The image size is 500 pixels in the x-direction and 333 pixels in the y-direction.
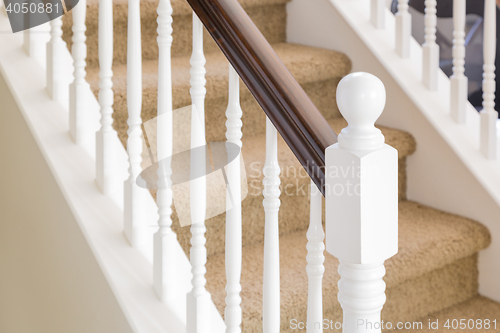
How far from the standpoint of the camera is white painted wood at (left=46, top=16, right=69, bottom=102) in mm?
1369

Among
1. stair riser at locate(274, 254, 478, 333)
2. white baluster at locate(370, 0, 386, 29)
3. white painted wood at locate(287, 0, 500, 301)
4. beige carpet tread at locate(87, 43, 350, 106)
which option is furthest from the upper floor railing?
white baluster at locate(370, 0, 386, 29)

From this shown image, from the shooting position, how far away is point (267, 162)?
0.93 meters

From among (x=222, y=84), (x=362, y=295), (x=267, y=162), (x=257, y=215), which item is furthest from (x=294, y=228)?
(x=362, y=295)

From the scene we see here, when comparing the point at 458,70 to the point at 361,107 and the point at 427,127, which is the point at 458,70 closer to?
the point at 427,127

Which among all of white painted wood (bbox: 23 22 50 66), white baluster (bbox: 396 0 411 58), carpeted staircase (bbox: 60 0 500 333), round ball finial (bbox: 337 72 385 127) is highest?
round ball finial (bbox: 337 72 385 127)

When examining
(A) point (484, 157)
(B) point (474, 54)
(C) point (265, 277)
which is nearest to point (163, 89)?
(C) point (265, 277)

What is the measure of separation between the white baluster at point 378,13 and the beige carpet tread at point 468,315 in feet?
3.23

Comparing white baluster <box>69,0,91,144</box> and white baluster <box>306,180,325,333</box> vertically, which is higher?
white baluster <box>69,0,91,144</box>

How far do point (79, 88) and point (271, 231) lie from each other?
648mm

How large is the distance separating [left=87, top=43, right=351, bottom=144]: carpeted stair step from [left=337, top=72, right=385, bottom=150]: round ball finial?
2.95 ft

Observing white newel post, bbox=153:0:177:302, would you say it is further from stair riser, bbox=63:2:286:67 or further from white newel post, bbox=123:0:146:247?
stair riser, bbox=63:2:286:67

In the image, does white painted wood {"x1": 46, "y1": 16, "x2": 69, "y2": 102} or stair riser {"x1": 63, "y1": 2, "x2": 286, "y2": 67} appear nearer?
white painted wood {"x1": 46, "y1": 16, "x2": 69, "y2": 102}

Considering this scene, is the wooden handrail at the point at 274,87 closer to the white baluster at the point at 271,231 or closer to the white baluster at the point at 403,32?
the white baluster at the point at 271,231

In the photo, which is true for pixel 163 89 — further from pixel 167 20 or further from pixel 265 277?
pixel 265 277
